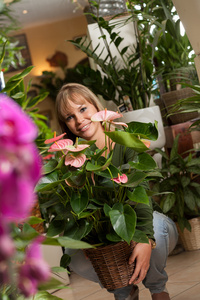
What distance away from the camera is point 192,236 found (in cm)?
302

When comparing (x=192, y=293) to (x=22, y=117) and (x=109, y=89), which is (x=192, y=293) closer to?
(x=109, y=89)

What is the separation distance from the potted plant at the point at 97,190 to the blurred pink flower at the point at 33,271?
0.85 meters

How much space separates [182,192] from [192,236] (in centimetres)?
31

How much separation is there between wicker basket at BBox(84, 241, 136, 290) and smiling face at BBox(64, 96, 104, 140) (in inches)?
25.8

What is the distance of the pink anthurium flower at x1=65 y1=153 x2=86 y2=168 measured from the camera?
3.84 feet

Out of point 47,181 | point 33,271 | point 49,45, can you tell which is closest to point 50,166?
point 47,181

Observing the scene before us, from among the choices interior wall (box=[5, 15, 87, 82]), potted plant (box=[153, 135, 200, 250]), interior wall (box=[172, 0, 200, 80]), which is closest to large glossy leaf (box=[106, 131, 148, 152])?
interior wall (box=[172, 0, 200, 80])

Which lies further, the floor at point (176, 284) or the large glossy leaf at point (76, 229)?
the floor at point (176, 284)

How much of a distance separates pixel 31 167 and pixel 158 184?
292 cm

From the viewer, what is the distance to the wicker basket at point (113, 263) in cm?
141

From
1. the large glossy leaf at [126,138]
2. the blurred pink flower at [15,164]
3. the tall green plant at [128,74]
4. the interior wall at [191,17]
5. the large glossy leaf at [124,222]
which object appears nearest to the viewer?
the blurred pink flower at [15,164]

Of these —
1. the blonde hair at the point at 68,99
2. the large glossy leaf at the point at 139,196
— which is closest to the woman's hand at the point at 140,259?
the large glossy leaf at the point at 139,196

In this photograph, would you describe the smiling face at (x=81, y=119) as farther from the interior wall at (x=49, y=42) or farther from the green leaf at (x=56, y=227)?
the interior wall at (x=49, y=42)

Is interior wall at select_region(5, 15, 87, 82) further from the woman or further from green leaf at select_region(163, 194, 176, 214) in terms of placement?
the woman
